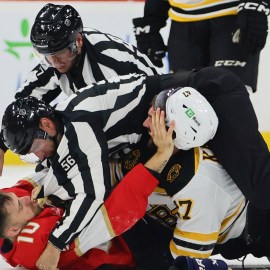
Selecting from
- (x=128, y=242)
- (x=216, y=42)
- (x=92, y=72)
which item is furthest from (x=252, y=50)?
(x=128, y=242)

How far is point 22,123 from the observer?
8.58 ft

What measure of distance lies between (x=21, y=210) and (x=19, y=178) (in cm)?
151

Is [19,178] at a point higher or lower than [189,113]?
lower

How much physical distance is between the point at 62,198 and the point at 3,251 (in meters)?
0.30

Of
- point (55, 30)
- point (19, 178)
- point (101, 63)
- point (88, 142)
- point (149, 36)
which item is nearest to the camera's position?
point (88, 142)

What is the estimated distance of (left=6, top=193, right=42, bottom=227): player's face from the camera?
2.77m

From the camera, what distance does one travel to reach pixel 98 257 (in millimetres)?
2781

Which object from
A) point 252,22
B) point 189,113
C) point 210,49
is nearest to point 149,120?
point 189,113

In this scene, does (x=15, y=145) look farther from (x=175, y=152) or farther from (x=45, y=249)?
(x=175, y=152)

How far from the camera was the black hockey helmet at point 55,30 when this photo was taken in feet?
10.0

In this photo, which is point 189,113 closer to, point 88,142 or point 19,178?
point 88,142

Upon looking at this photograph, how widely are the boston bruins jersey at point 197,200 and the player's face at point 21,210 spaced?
395 mm

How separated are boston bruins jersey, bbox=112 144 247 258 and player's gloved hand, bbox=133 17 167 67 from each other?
1226 millimetres

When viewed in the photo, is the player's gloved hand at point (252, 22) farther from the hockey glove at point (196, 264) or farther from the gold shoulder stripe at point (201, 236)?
the hockey glove at point (196, 264)
